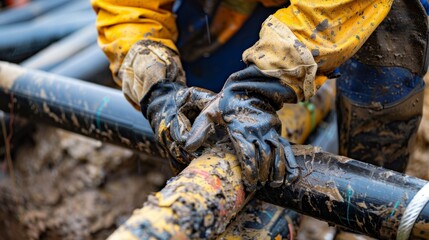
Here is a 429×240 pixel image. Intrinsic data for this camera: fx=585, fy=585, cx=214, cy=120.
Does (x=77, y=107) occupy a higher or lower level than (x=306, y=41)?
lower

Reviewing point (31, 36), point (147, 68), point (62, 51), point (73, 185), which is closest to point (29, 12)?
point (31, 36)

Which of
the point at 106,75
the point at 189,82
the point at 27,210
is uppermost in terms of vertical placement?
the point at 189,82

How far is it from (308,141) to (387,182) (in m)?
1.05

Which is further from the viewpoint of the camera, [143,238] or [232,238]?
[232,238]

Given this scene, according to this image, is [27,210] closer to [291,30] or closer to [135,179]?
[135,179]

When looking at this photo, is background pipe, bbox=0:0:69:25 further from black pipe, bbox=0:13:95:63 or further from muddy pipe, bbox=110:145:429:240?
muddy pipe, bbox=110:145:429:240

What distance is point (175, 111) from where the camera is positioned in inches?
63.9

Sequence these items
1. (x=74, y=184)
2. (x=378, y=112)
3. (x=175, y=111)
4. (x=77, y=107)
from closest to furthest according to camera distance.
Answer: (x=175, y=111)
(x=378, y=112)
(x=77, y=107)
(x=74, y=184)

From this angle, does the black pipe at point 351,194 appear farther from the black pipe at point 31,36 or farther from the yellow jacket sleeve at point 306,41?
the black pipe at point 31,36

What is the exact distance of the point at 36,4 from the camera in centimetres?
483

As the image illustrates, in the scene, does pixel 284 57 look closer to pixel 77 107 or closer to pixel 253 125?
pixel 253 125

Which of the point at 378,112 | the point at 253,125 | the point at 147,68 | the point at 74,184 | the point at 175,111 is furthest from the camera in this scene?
the point at 74,184

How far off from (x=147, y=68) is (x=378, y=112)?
90 cm

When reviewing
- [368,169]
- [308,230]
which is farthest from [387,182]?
[308,230]
